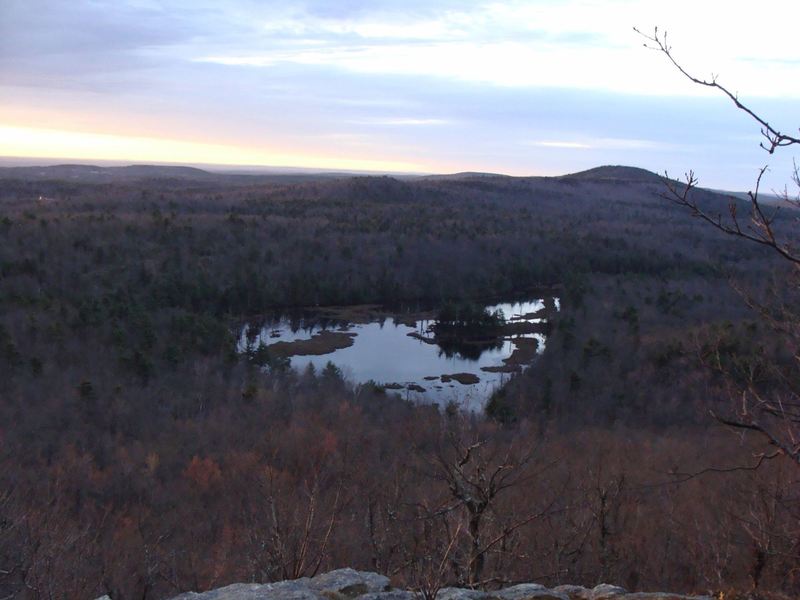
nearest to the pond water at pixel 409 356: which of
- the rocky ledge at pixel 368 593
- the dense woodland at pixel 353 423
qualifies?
the dense woodland at pixel 353 423

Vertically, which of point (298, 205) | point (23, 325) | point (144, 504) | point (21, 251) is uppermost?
Answer: point (298, 205)

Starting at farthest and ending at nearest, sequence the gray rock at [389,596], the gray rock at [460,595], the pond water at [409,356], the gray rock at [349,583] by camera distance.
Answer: the pond water at [409,356] → the gray rock at [349,583] → the gray rock at [389,596] → the gray rock at [460,595]

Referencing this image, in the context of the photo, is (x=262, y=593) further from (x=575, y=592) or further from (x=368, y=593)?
(x=575, y=592)

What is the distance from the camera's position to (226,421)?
23.2 meters

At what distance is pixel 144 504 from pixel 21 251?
3161 centimetres

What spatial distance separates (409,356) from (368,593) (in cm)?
3166

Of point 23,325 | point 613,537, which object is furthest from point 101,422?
point 613,537

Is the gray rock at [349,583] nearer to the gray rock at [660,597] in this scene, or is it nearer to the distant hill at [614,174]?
the gray rock at [660,597]

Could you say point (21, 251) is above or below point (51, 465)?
above

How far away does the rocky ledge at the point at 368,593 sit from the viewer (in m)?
4.13

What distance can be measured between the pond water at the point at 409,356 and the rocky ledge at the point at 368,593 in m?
21.4

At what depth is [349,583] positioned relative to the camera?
14.8ft

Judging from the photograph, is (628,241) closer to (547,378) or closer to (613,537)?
(547,378)

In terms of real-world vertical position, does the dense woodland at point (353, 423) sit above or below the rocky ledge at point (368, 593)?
below
